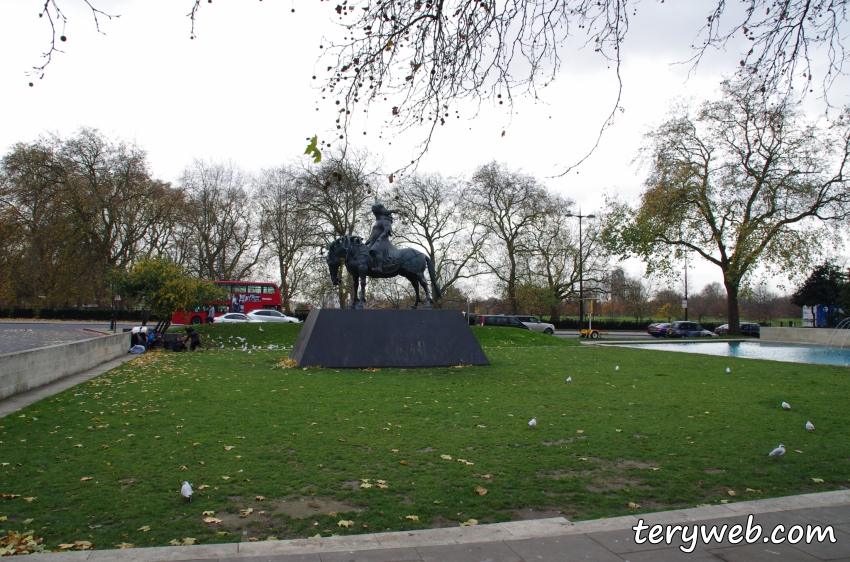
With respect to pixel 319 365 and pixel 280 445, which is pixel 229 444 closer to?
pixel 280 445

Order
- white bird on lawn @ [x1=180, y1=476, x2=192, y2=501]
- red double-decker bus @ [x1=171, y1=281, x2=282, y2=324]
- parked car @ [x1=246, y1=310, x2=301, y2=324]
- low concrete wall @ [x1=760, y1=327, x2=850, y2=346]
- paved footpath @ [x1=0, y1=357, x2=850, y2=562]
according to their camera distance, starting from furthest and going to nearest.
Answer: red double-decker bus @ [x1=171, y1=281, x2=282, y2=324] → parked car @ [x1=246, y1=310, x2=301, y2=324] → low concrete wall @ [x1=760, y1=327, x2=850, y2=346] → white bird on lawn @ [x1=180, y1=476, x2=192, y2=501] → paved footpath @ [x1=0, y1=357, x2=850, y2=562]

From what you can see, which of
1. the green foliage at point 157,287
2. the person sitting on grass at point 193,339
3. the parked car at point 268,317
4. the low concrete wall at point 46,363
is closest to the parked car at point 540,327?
the parked car at point 268,317

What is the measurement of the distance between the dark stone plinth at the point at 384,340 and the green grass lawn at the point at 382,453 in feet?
8.62

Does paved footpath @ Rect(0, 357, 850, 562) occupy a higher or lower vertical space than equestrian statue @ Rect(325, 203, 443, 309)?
lower

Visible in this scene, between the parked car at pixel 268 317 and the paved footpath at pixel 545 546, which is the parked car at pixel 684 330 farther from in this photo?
the paved footpath at pixel 545 546

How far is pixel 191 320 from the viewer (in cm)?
3747

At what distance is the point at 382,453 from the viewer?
238 inches

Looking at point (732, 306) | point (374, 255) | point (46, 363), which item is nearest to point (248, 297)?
point (374, 255)

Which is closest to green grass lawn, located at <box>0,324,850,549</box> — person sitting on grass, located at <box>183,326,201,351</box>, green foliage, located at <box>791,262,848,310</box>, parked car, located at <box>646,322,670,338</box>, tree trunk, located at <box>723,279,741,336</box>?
person sitting on grass, located at <box>183,326,201,351</box>

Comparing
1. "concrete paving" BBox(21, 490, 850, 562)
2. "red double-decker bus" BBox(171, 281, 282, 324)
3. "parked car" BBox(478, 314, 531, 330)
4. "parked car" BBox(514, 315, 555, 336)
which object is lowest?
"concrete paving" BBox(21, 490, 850, 562)

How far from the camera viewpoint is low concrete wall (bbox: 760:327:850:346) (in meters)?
28.9

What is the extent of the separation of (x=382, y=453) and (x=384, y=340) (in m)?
9.07

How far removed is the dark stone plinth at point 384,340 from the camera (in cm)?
1459

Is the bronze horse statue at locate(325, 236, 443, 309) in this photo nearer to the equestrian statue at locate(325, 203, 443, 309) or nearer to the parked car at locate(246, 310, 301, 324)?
the equestrian statue at locate(325, 203, 443, 309)
